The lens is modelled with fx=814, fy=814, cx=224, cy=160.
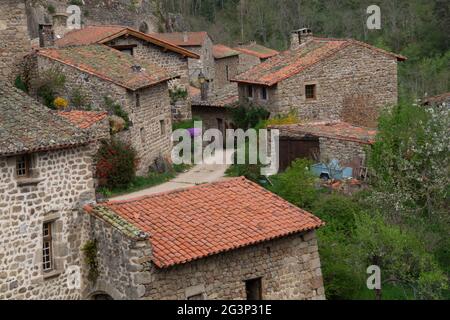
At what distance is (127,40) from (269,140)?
9.49 meters

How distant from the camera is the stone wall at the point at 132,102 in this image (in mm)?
28375

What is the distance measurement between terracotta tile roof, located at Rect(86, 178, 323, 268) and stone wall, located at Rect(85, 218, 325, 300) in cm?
27

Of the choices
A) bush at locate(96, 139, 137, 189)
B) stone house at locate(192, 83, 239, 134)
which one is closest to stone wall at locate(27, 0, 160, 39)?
stone house at locate(192, 83, 239, 134)

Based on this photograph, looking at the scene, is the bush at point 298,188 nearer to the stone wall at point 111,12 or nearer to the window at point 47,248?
the window at point 47,248

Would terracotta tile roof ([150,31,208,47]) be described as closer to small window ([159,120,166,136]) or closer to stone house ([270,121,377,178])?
small window ([159,120,166,136])

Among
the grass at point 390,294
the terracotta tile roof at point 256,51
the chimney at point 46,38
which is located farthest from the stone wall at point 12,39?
the terracotta tile roof at point 256,51

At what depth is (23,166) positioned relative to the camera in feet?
51.6

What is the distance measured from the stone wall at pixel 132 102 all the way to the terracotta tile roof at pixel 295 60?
5767 mm

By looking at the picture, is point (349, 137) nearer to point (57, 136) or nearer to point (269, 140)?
point (269, 140)

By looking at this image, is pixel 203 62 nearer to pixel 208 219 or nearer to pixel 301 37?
pixel 301 37

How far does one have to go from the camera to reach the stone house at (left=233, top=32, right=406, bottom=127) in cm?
3453

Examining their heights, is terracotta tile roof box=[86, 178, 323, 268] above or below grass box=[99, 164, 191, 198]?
above

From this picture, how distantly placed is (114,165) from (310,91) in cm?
1178

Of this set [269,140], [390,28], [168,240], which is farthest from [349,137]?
[390,28]
